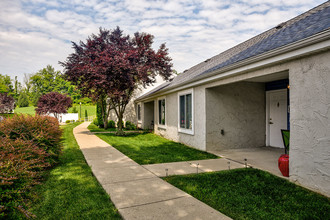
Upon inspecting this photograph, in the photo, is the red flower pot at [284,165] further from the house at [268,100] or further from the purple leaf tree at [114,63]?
the purple leaf tree at [114,63]

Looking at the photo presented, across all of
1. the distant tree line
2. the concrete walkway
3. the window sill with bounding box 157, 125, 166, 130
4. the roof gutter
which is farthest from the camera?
the distant tree line

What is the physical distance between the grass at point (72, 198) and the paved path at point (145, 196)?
162mm

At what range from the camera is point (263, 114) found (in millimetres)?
8695

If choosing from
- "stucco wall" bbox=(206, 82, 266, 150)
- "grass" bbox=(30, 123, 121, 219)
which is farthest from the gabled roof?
"grass" bbox=(30, 123, 121, 219)

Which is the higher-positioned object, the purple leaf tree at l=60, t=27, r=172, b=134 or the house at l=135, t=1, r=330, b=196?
the purple leaf tree at l=60, t=27, r=172, b=134

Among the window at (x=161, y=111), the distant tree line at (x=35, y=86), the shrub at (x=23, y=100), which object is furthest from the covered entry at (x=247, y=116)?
the shrub at (x=23, y=100)

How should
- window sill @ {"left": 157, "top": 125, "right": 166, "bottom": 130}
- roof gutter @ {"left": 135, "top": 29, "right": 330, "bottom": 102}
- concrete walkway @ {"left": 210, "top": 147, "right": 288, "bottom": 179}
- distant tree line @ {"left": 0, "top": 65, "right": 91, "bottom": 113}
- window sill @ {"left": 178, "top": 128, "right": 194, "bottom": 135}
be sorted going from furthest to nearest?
distant tree line @ {"left": 0, "top": 65, "right": 91, "bottom": 113}, window sill @ {"left": 157, "top": 125, "right": 166, "bottom": 130}, window sill @ {"left": 178, "top": 128, "right": 194, "bottom": 135}, concrete walkway @ {"left": 210, "top": 147, "right": 288, "bottom": 179}, roof gutter @ {"left": 135, "top": 29, "right": 330, "bottom": 102}

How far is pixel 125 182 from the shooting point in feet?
14.4

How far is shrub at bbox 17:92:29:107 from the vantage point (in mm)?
54094

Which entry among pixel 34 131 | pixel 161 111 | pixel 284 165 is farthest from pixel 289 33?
pixel 161 111

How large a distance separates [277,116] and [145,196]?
22.0 ft

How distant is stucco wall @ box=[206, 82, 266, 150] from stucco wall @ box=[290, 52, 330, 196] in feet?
12.0

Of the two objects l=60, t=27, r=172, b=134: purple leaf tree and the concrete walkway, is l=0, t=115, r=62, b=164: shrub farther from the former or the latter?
l=60, t=27, r=172, b=134: purple leaf tree

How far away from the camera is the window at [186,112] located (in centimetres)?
910
